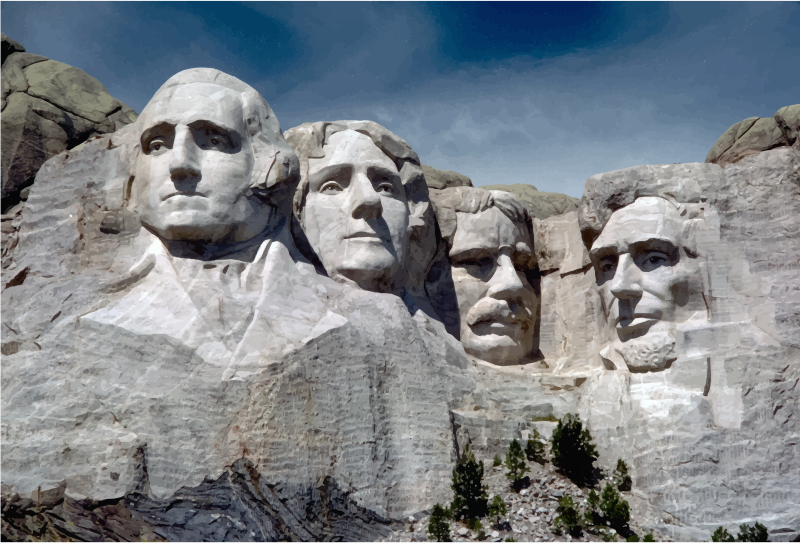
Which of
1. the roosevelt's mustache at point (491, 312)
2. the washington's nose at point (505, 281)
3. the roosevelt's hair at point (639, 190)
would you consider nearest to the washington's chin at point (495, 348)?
the roosevelt's mustache at point (491, 312)

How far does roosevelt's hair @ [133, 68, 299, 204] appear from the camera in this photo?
924cm

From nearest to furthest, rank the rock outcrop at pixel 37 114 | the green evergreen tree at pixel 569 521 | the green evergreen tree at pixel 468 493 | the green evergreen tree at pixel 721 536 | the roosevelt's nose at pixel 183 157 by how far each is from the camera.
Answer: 1. the green evergreen tree at pixel 721 536
2. the green evergreen tree at pixel 569 521
3. the green evergreen tree at pixel 468 493
4. the roosevelt's nose at pixel 183 157
5. the rock outcrop at pixel 37 114

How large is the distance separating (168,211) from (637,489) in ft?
17.3

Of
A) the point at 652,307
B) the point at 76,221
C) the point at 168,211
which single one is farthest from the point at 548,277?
the point at 76,221

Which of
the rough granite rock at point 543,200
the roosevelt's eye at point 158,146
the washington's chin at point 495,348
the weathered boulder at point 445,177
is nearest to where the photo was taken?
the roosevelt's eye at point 158,146

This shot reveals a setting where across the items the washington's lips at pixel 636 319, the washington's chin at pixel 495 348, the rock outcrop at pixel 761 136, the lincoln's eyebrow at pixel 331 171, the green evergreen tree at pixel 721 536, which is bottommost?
the green evergreen tree at pixel 721 536

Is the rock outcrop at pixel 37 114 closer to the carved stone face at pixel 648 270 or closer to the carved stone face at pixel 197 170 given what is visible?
the carved stone face at pixel 197 170

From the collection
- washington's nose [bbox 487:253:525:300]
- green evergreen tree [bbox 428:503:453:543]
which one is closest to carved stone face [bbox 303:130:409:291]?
washington's nose [bbox 487:253:525:300]

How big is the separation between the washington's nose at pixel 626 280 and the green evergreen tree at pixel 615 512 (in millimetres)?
2207

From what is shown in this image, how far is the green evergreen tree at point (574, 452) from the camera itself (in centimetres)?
905

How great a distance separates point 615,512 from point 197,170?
508 centimetres

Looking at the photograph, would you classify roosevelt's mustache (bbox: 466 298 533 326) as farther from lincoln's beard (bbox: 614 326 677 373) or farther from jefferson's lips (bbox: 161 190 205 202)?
jefferson's lips (bbox: 161 190 205 202)

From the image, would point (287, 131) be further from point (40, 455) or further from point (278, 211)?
point (40, 455)

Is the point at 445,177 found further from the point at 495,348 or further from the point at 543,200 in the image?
the point at 495,348
